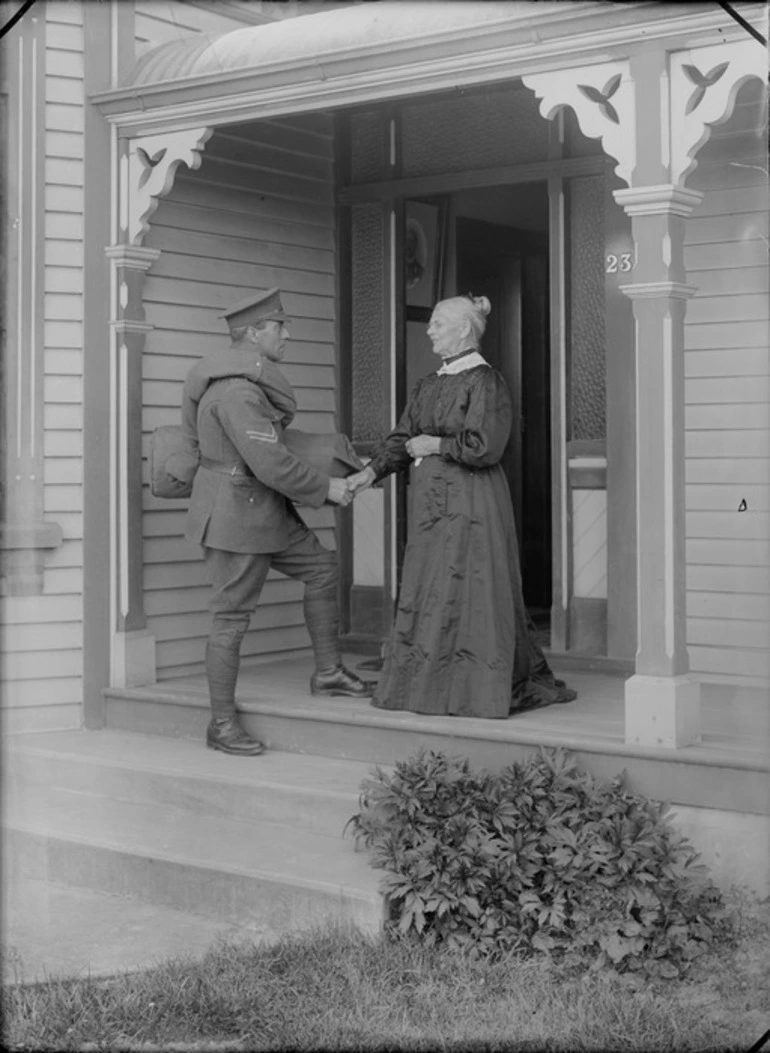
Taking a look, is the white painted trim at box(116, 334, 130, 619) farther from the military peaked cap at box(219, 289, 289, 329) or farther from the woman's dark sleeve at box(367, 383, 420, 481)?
the woman's dark sleeve at box(367, 383, 420, 481)

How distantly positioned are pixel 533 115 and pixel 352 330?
64.6 inches

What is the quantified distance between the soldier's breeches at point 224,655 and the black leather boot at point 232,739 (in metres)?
0.08

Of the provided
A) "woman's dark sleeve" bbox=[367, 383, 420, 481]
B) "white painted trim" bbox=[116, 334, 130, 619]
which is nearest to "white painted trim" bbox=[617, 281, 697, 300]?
"woman's dark sleeve" bbox=[367, 383, 420, 481]

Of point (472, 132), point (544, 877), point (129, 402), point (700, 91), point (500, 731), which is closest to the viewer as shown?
point (544, 877)

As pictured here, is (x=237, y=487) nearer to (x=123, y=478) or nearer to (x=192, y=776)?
(x=123, y=478)

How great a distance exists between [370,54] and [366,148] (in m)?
2.22

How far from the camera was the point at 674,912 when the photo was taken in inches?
203

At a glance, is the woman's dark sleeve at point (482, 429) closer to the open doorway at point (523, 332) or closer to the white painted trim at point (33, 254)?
the white painted trim at point (33, 254)

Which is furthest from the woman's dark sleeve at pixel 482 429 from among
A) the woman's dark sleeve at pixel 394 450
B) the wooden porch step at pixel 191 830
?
the wooden porch step at pixel 191 830

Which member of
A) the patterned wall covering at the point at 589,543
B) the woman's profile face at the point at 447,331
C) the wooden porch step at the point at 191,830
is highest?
the woman's profile face at the point at 447,331

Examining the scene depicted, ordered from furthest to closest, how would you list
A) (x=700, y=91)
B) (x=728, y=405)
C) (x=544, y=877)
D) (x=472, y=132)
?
(x=472, y=132) → (x=728, y=405) → (x=700, y=91) → (x=544, y=877)

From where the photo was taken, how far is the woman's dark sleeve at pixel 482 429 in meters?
6.64

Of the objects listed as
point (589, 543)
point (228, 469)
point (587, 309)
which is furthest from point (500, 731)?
point (587, 309)

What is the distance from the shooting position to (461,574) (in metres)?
6.71
